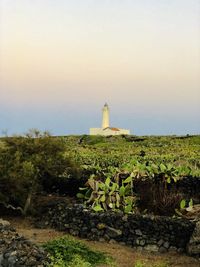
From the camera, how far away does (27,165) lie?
48.8 ft

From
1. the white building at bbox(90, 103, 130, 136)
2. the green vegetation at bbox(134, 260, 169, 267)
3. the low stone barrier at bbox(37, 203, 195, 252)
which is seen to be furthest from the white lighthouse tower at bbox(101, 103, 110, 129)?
the green vegetation at bbox(134, 260, 169, 267)

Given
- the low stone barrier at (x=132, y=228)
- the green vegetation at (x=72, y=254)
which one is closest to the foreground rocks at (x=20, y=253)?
the green vegetation at (x=72, y=254)

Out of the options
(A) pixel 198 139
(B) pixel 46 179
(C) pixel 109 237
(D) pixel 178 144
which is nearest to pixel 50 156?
(B) pixel 46 179

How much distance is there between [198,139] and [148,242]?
136 ft

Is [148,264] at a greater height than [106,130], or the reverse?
[106,130]

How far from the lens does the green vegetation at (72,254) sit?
9852 mm

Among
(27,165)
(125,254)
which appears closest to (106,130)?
(27,165)

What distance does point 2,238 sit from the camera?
423 inches

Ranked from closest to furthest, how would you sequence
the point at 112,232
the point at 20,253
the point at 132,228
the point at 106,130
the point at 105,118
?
the point at 20,253
the point at 132,228
the point at 112,232
the point at 106,130
the point at 105,118

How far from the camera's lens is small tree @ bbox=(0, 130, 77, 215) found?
14.9 m

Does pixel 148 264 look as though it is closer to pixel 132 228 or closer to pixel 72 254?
pixel 72 254

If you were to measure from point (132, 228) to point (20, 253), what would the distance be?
12.0 ft

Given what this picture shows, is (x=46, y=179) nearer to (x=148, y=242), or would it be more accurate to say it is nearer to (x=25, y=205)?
(x=25, y=205)

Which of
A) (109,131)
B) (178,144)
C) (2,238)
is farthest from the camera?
(109,131)
